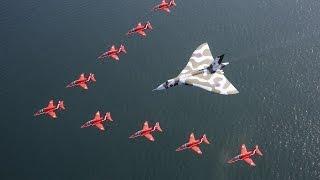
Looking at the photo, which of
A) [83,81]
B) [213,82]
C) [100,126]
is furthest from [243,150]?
[83,81]

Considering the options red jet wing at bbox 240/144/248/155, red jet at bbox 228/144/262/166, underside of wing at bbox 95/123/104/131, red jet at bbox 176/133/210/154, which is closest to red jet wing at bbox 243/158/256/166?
red jet at bbox 228/144/262/166

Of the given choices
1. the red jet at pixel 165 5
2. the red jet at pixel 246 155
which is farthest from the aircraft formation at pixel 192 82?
the red jet at pixel 165 5

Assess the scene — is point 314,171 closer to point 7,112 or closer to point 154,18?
point 154,18

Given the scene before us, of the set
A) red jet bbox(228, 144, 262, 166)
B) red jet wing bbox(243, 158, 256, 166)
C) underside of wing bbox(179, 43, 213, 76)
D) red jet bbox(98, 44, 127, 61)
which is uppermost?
red jet bbox(98, 44, 127, 61)

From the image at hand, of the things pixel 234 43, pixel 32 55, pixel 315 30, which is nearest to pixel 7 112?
pixel 32 55

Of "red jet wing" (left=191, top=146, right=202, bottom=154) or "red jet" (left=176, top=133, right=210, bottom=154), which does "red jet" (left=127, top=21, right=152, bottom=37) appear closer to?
"red jet" (left=176, top=133, right=210, bottom=154)

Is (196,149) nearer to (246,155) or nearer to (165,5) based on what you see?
(246,155)

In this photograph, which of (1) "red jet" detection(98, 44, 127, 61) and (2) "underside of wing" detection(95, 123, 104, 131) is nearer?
(2) "underside of wing" detection(95, 123, 104, 131)
